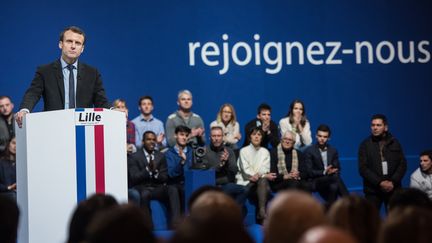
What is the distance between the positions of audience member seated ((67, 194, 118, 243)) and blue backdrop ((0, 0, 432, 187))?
8.74 m

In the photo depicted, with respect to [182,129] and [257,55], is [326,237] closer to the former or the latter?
[182,129]

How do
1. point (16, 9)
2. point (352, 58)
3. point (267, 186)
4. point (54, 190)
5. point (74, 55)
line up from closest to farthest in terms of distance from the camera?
point (54, 190) → point (74, 55) → point (267, 186) → point (16, 9) → point (352, 58)

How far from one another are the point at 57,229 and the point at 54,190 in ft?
0.85

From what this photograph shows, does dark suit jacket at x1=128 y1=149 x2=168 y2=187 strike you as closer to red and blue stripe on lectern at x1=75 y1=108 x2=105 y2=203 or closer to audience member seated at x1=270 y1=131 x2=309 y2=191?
audience member seated at x1=270 y1=131 x2=309 y2=191

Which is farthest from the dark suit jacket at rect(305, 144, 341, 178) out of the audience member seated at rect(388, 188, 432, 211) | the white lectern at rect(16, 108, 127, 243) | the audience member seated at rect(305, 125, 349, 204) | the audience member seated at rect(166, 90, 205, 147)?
the audience member seated at rect(388, 188, 432, 211)

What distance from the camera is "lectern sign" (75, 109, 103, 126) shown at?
18.7ft

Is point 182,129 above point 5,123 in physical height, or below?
below

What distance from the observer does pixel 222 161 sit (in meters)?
10.2

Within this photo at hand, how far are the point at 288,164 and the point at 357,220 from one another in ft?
22.9

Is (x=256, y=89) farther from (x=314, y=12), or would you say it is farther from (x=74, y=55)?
(x=74, y=55)

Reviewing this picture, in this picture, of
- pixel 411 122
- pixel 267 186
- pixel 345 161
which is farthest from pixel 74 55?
pixel 411 122

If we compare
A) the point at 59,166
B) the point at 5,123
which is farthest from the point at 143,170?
the point at 59,166

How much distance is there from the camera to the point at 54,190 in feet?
19.0

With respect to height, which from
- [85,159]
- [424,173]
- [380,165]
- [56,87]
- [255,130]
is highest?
[56,87]
